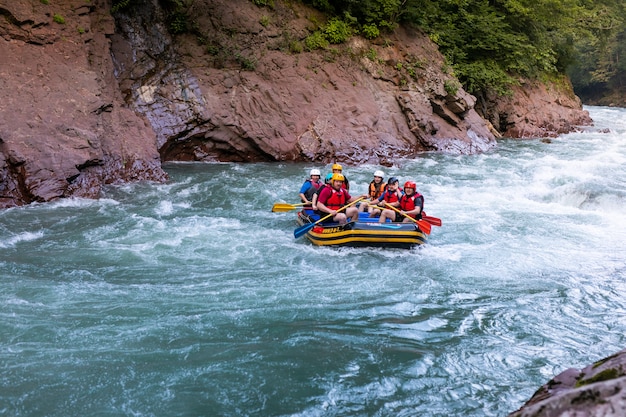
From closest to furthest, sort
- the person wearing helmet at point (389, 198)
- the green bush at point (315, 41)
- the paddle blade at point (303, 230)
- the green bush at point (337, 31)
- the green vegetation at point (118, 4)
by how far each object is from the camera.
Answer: the paddle blade at point (303, 230) → the person wearing helmet at point (389, 198) → the green vegetation at point (118, 4) → the green bush at point (315, 41) → the green bush at point (337, 31)

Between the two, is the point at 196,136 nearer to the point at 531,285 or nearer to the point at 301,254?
the point at 301,254

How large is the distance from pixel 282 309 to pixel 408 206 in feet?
12.3

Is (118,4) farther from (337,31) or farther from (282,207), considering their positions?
(282,207)

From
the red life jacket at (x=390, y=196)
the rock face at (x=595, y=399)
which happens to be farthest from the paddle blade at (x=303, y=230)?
the rock face at (x=595, y=399)

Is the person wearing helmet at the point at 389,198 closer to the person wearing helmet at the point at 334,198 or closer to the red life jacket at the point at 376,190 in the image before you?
the red life jacket at the point at 376,190

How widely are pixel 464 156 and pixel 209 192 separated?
8.08 meters

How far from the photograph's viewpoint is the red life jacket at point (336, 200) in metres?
9.22

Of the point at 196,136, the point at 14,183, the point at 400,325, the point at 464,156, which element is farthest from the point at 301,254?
the point at 464,156

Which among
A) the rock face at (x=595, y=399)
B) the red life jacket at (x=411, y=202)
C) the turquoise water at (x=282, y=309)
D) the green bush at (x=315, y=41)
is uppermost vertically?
the green bush at (x=315, y=41)

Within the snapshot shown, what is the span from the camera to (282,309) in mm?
5984

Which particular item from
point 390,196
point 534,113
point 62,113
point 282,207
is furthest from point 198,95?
point 534,113

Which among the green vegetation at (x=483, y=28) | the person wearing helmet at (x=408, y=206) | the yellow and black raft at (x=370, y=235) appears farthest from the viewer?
the green vegetation at (x=483, y=28)

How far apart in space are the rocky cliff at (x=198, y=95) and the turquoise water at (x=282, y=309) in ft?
3.71

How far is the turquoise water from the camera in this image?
4.43 m
